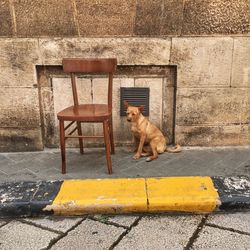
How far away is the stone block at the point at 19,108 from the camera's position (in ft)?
13.6

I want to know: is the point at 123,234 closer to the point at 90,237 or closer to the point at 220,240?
the point at 90,237

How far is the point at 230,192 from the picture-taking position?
9.91 feet

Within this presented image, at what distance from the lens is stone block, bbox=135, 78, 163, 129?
165 inches

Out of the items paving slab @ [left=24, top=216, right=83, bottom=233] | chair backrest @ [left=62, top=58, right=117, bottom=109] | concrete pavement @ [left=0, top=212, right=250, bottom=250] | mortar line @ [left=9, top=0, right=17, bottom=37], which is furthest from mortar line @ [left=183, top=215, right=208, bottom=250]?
mortar line @ [left=9, top=0, right=17, bottom=37]

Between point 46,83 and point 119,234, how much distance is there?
2.34 metres

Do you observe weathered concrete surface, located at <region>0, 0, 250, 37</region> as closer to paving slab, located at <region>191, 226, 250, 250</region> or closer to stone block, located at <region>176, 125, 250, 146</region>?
stone block, located at <region>176, 125, 250, 146</region>

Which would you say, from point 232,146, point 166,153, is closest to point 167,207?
point 166,153

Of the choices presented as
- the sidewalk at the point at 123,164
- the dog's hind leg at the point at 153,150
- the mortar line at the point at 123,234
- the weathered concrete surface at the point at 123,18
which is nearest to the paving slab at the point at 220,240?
the mortar line at the point at 123,234

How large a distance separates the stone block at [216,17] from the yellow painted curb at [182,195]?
1.87 meters

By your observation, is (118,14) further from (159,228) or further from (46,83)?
(159,228)

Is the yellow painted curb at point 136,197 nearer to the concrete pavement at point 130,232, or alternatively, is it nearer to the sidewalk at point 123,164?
the concrete pavement at point 130,232

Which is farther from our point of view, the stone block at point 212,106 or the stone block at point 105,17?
the stone block at point 212,106

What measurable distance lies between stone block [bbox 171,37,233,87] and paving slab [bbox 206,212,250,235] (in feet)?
5.99

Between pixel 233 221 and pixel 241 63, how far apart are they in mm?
2125
